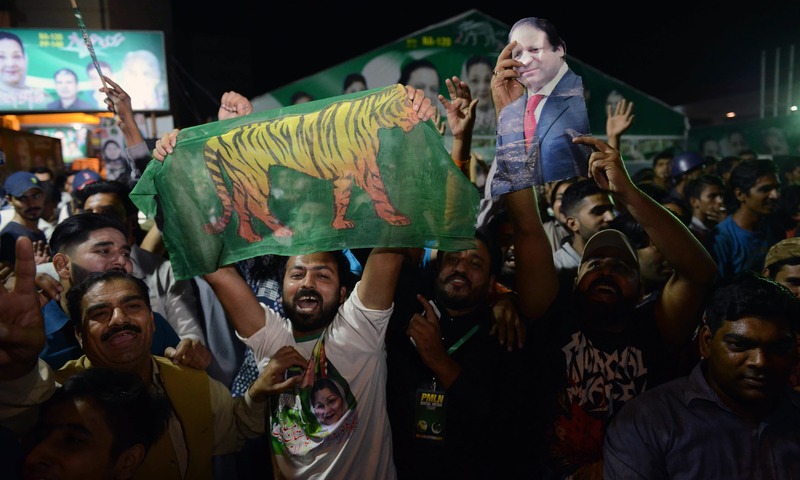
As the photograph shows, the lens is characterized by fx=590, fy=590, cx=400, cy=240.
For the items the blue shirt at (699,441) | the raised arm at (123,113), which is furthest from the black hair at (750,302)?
the raised arm at (123,113)

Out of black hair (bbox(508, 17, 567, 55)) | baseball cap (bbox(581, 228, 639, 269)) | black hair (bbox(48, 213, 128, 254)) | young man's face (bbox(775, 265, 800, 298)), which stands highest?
black hair (bbox(508, 17, 567, 55))

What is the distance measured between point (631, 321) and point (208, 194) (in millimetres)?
1984

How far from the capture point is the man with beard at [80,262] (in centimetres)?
273

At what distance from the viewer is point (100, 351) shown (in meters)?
2.41

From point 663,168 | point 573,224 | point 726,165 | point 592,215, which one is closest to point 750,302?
point 592,215

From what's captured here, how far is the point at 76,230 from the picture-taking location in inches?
120

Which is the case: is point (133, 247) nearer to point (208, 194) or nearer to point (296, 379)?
point (208, 194)

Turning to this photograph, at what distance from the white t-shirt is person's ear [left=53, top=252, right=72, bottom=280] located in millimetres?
1132

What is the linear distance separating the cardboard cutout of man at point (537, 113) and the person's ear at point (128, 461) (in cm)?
170

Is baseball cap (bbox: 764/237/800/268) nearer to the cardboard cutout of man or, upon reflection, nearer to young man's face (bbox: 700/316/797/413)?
young man's face (bbox: 700/316/797/413)

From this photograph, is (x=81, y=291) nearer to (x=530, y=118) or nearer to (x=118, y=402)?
(x=118, y=402)

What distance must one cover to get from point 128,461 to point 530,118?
2.03 meters

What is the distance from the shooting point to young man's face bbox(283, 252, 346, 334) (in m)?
2.71

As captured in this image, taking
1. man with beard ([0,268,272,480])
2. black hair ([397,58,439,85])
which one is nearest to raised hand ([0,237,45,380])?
man with beard ([0,268,272,480])
